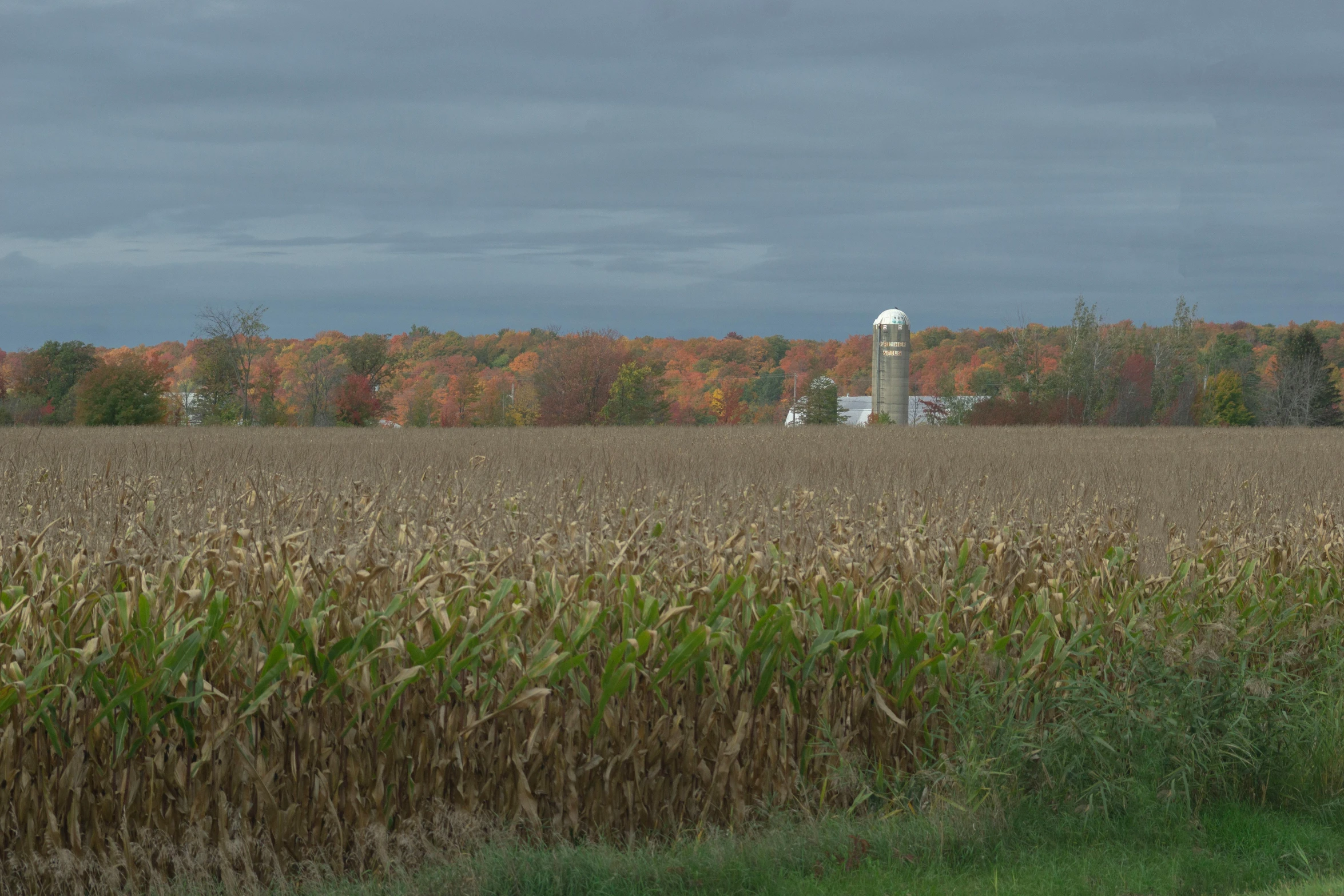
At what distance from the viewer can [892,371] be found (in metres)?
79.0

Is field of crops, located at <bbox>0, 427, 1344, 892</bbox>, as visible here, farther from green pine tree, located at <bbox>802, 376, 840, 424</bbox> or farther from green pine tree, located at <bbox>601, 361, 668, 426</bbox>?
green pine tree, located at <bbox>802, 376, 840, 424</bbox>

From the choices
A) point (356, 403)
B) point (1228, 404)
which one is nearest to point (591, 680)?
point (356, 403)

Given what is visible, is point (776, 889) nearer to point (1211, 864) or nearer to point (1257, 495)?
point (1211, 864)

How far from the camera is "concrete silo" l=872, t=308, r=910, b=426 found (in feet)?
259

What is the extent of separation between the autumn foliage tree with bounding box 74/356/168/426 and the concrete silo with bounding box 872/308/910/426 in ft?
157

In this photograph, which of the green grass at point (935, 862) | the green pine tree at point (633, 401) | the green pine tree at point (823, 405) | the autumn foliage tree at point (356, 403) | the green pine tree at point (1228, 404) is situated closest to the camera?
the green grass at point (935, 862)

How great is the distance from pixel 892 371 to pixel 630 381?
30.5m

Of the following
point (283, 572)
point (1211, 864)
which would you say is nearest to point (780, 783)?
point (1211, 864)

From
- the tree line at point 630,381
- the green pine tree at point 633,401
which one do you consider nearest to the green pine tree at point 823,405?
the tree line at point 630,381

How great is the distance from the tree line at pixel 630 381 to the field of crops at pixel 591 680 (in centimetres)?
4377

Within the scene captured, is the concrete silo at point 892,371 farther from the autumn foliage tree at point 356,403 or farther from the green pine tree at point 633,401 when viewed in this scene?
the autumn foliage tree at point 356,403

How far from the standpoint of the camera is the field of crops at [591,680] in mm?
4875

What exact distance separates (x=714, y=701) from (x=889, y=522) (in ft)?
12.8

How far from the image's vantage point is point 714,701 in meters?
5.41
